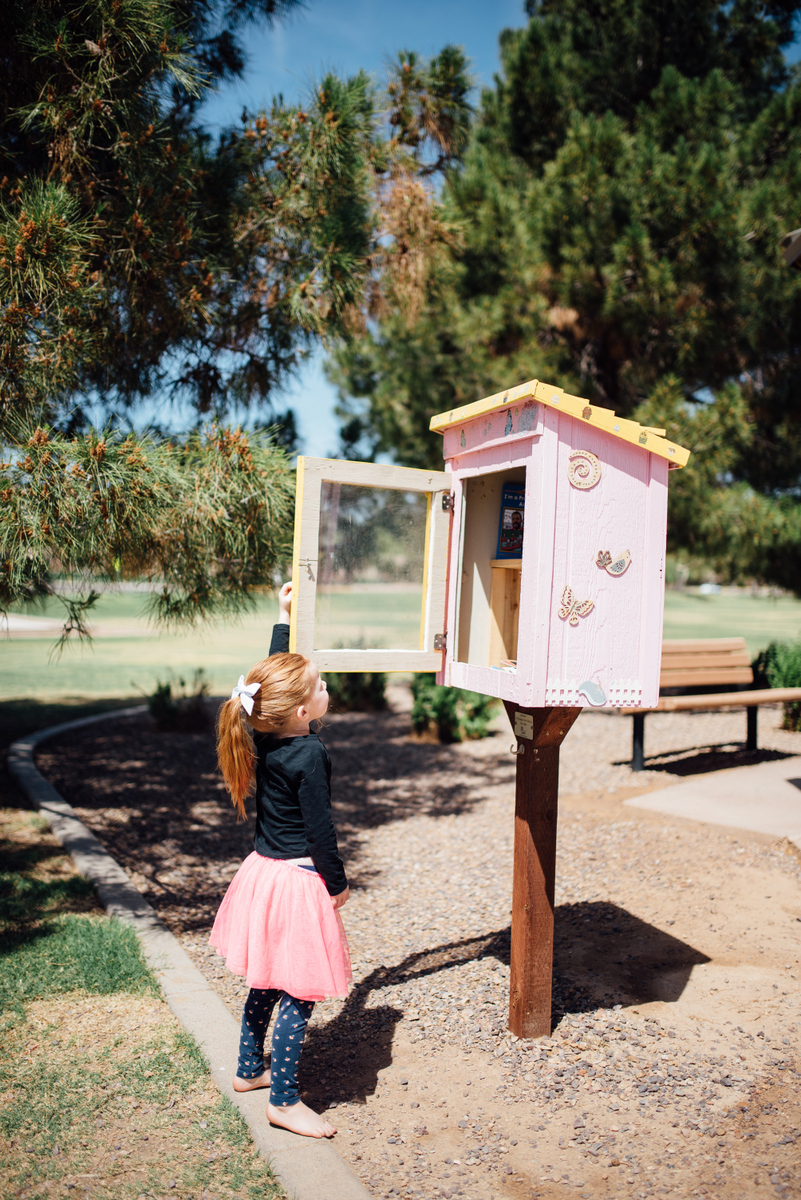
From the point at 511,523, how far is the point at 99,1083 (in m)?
2.24

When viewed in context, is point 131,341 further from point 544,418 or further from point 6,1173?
point 6,1173

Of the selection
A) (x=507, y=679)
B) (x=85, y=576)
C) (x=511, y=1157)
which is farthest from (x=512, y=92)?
(x=511, y=1157)

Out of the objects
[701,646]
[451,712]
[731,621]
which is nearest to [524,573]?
[701,646]

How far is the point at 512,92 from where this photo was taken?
798cm

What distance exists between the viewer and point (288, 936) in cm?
219

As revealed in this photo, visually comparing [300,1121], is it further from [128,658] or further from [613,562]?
[128,658]

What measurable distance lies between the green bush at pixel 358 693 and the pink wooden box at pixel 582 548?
7.15 m

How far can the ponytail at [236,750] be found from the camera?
2.32 meters

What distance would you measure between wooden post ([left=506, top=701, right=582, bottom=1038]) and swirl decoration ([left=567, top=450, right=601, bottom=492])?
2.54ft

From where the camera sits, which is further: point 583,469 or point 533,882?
point 533,882

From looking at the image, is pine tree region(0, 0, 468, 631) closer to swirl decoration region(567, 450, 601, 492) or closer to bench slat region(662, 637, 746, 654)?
swirl decoration region(567, 450, 601, 492)

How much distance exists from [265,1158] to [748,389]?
729 cm

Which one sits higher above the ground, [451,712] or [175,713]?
[451,712]

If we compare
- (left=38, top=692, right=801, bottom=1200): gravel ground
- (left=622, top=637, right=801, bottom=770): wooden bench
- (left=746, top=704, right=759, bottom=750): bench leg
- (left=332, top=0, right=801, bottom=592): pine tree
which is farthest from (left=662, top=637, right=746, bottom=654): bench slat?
(left=332, top=0, right=801, bottom=592): pine tree
